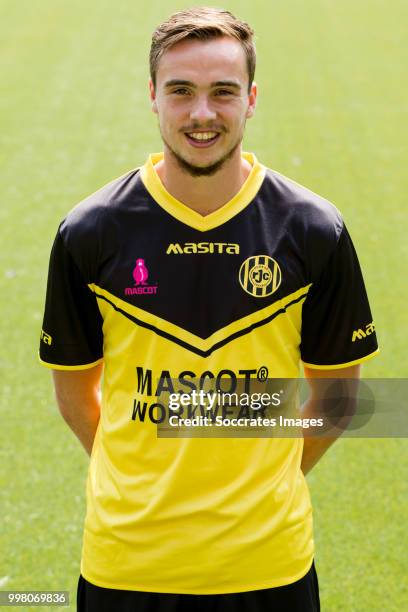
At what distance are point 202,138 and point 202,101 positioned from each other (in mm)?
94

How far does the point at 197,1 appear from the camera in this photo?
16.2 meters

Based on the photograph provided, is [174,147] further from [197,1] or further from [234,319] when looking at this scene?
[197,1]

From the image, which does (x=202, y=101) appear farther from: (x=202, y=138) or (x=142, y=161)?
(x=142, y=161)

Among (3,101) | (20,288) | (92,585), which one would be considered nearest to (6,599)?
(92,585)

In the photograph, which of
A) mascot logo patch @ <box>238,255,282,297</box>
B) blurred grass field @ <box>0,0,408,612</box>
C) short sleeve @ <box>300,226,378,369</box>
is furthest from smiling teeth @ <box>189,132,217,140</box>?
blurred grass field @ <box>0,0,408,612</box>

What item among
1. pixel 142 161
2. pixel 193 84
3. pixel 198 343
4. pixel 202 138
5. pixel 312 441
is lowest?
pixel 142 161

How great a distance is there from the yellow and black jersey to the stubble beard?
10cm

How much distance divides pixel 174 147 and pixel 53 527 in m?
2.69

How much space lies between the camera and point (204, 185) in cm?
261

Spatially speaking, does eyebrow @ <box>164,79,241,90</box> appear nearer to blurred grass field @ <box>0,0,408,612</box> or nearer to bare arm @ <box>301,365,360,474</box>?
bare arm @ <box>301,365,360,474</box>

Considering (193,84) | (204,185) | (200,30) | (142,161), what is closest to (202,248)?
(204,185)

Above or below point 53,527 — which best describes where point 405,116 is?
above

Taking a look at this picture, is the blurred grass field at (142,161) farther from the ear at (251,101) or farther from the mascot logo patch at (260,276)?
the ear at (251,101)

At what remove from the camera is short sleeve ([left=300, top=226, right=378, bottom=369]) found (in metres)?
2.63
